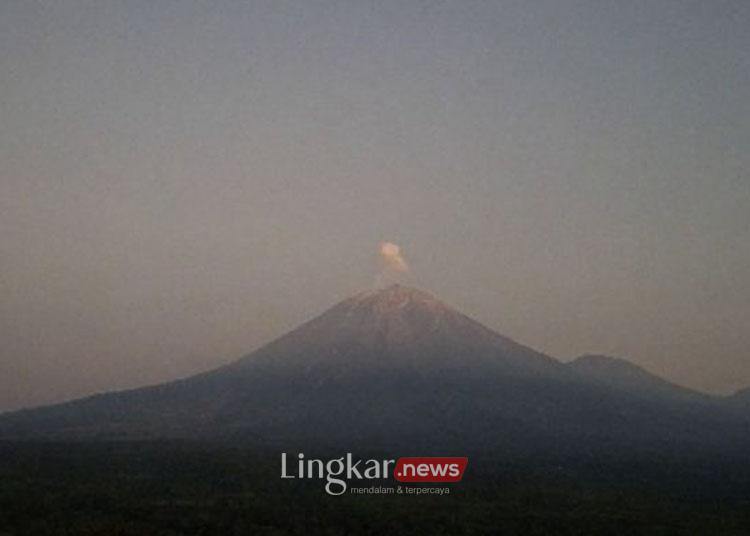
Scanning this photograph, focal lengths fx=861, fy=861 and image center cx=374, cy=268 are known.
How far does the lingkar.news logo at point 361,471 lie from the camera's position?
283ft

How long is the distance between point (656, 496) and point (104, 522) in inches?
2257

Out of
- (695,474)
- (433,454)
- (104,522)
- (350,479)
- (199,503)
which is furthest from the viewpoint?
(433,454)

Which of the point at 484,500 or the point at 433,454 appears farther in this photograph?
the point at 433,454

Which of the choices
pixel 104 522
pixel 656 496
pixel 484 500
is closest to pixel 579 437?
pixel 656 496

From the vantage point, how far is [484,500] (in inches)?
2923

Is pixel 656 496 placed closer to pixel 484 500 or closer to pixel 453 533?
pixel 484 500

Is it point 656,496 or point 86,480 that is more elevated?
point 86,480

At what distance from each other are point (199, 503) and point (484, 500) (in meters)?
24.2

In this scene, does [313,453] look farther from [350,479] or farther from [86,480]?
[86,480]

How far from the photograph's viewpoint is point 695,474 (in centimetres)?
11581

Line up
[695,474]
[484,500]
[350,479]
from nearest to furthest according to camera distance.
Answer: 1. [484,500]
2. [350,479]
3. [695,474]

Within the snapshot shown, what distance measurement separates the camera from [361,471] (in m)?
96.6

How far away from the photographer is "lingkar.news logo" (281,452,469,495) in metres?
86.2

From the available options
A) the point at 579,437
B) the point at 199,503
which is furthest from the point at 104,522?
the point at 579,437
